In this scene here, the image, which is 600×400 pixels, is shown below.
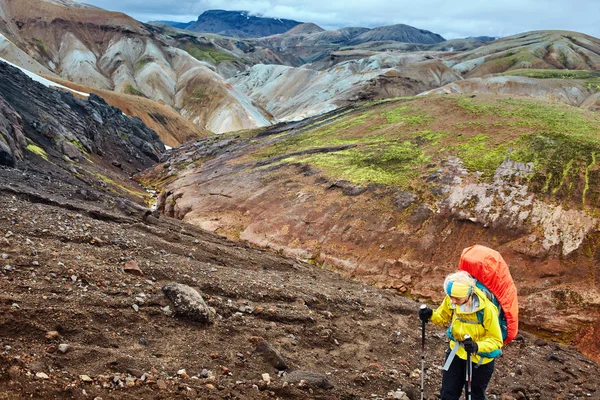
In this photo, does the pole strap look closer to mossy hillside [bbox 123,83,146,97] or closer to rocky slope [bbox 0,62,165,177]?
rocky slope [bbox 0,62,165,177]

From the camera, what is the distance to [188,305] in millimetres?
8008

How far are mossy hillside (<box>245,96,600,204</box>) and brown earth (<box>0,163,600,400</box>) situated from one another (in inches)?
370

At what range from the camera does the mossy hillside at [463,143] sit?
19594 millimetres

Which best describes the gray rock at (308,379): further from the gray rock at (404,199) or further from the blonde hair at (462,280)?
the gray rock at (404,199)

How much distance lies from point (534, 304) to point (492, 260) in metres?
11.2

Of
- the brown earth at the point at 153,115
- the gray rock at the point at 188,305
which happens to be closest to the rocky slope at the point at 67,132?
the gray rock at the point at 188,305

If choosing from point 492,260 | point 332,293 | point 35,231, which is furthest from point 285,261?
point 492,260

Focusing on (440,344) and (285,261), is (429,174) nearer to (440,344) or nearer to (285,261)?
(285,261)

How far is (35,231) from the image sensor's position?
9.90 metres

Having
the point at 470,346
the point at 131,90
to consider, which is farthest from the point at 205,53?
the point at 470,346

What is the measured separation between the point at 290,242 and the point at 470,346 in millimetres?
15299

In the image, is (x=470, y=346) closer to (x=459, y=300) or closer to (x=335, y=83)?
(x=459, y=300)

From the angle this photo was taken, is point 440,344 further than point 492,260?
Yes

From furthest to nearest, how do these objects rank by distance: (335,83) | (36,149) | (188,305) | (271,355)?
(335,83), (36,149), (188,305), (271,355)
